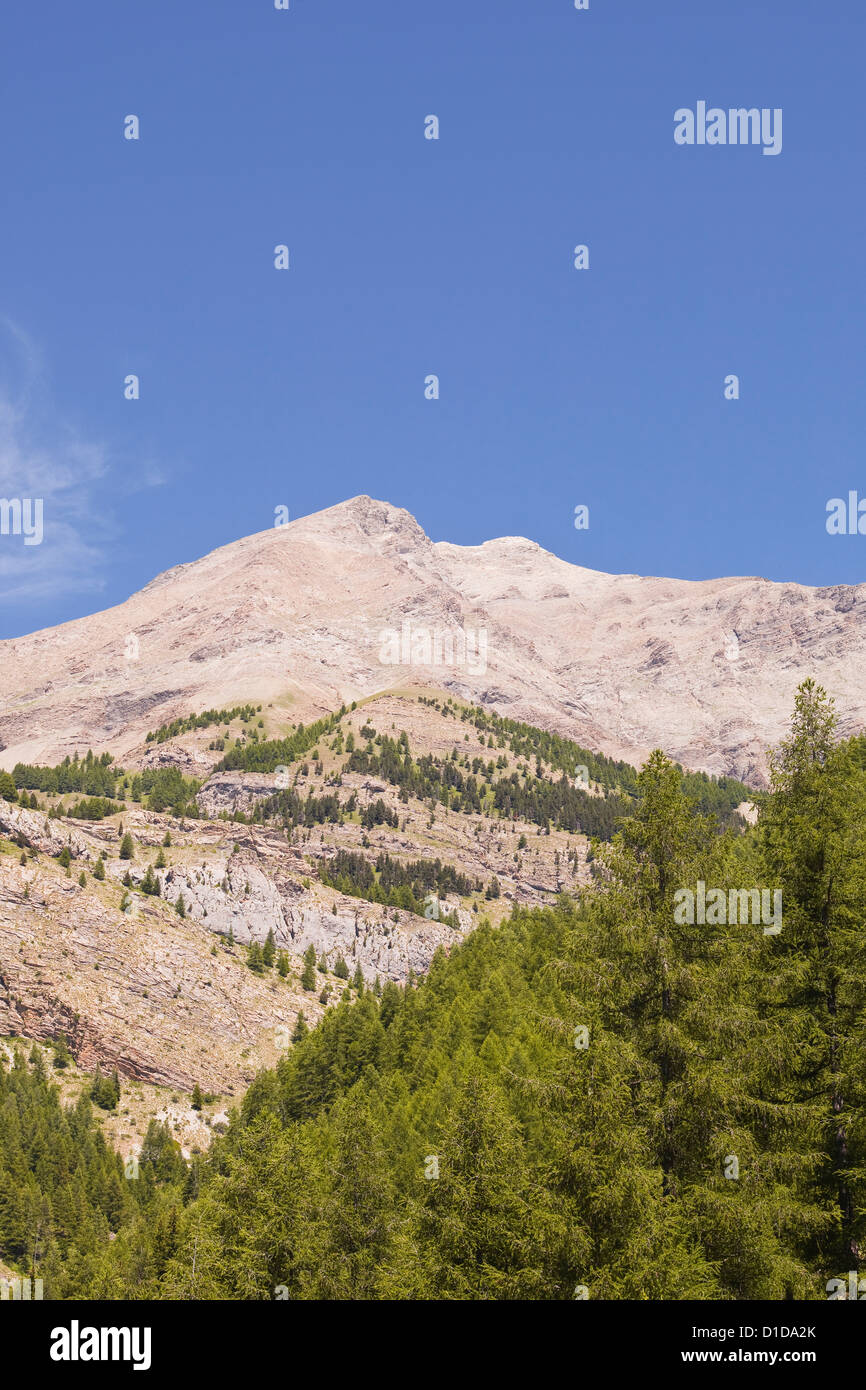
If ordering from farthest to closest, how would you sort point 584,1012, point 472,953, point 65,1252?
point 65,1252 < point 472,953 < point 584,1012

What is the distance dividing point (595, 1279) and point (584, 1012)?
5902 millimetres

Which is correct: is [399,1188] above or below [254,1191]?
below

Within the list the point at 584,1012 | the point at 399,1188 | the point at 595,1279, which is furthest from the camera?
the point at 399,1188

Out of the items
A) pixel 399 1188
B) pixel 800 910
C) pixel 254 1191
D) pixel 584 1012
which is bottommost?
pixel 399 1188

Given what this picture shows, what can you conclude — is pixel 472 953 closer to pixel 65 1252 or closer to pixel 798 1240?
pixel 65 1252

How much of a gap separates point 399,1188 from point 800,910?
36.2m
